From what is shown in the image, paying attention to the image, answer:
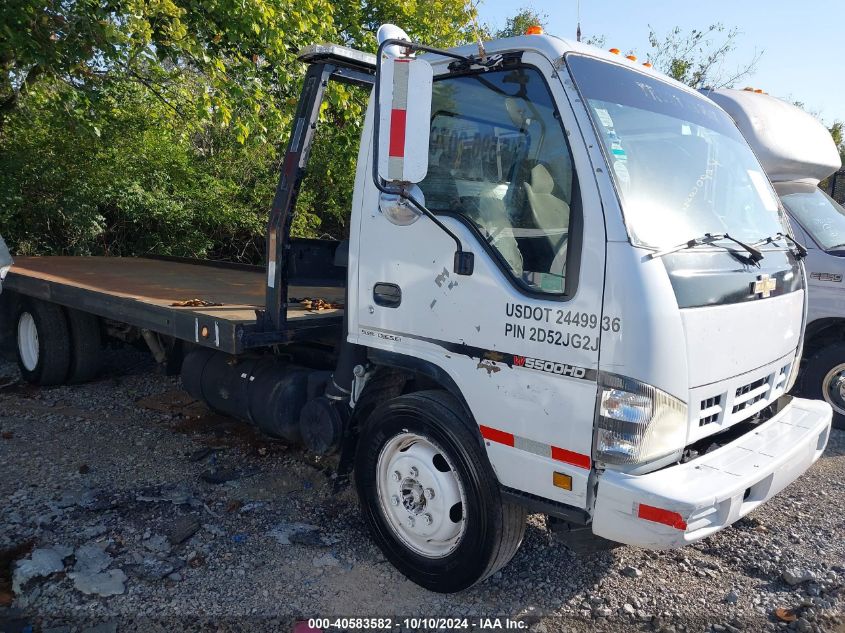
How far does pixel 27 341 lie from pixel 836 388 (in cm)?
748

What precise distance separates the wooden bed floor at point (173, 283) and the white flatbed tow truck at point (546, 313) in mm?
575

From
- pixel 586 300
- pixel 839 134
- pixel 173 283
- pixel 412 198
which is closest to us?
pixel 586 300

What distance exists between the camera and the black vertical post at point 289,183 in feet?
12.7

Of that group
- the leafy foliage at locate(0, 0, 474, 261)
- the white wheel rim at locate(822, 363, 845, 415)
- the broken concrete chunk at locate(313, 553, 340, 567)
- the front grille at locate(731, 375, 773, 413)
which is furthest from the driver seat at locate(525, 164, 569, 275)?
the white wheel rim at locate(822, 363, 845, 415)

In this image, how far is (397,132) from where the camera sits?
8.80ft

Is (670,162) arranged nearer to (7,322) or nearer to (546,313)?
(546,313)

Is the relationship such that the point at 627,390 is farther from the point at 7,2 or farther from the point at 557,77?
the point at 7,2

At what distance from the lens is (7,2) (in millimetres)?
6305

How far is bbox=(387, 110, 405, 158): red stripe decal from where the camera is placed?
2676 millimetres

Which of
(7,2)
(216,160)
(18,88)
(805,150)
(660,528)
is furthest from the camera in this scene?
(216,160)

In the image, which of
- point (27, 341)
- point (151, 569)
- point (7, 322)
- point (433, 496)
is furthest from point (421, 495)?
point (7, 322)

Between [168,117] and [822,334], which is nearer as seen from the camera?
[822,334]

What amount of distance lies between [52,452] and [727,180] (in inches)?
188

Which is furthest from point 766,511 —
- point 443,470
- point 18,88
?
point 18,88
